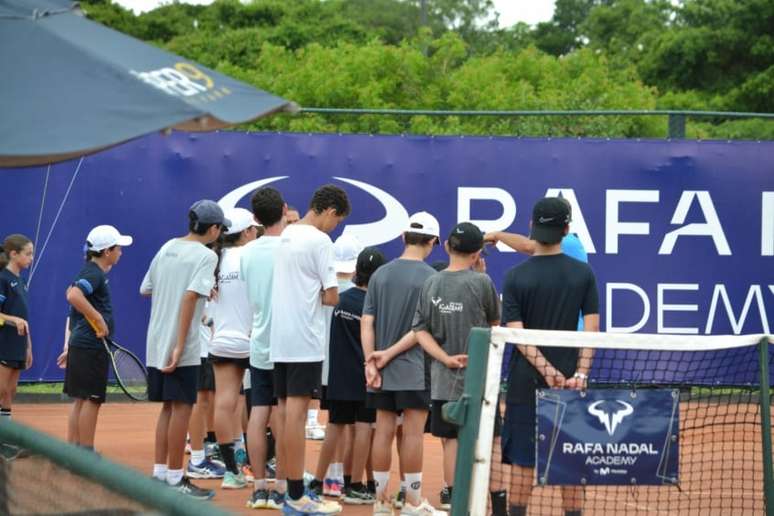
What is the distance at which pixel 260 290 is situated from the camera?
327 inches

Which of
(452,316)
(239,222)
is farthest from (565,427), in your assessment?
(239,222)

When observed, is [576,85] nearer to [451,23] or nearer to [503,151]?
[503,151]

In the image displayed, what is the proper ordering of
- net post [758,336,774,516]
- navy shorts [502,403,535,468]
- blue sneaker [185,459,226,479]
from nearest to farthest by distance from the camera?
navy shorts [502,403,535,468] → net post [758,336,774,516] → blue sneaker [185,459,226,479]

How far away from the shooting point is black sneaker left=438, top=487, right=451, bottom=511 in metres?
8.57

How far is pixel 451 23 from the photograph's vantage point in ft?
224

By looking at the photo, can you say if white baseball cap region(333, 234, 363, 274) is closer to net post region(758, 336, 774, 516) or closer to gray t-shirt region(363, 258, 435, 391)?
gray t-shirt region(363, 258, 435, 391)

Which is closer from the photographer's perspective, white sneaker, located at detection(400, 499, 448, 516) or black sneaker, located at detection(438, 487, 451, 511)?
white sneaker, located at detection(400, 499, 448, 516)

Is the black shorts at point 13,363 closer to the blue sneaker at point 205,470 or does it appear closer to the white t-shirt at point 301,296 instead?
the blue sneaker at point 205,470

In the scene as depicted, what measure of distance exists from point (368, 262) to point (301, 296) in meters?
0.81

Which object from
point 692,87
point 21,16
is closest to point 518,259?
point 21,16

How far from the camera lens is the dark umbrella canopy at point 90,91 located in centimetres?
394

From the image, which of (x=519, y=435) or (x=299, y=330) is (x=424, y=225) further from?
(x=519, y=435)

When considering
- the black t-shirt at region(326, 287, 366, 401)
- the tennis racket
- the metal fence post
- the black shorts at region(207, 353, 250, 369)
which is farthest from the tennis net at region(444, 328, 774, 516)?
the metal fence post

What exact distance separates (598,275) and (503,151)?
5.31 ft
